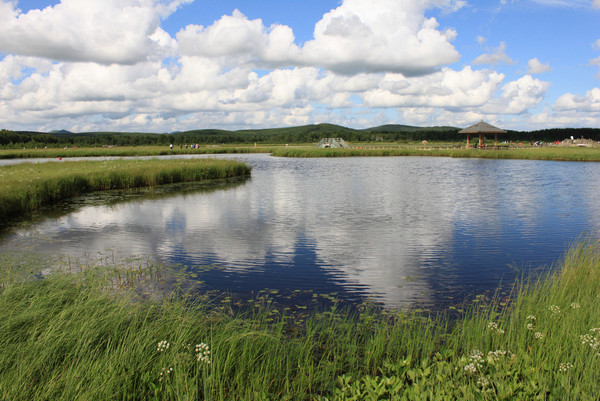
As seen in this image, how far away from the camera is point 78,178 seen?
24219mm

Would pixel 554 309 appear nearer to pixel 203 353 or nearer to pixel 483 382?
pixel 483 382

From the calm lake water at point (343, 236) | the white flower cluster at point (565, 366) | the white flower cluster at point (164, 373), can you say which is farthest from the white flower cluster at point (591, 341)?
the white flower cluster at point (164, 373)

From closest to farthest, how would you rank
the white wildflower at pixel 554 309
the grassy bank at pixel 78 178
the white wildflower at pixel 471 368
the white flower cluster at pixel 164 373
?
the white wildflower at pixel 471 368 < the white flower cluster at pixel 164 373 < the white wildflower at pixel 554 309 < the grassy bank at pixel 78 178

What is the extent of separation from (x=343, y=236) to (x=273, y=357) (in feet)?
27.3

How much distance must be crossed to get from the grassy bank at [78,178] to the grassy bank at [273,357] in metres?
14.6

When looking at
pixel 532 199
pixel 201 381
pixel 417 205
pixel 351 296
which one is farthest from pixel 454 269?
pixel 532 199

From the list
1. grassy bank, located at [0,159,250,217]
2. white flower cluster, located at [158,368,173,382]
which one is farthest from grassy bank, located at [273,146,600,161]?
white flower cluster, located at [158,368,173,382]

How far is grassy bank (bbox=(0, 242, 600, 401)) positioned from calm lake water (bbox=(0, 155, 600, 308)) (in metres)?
2.17

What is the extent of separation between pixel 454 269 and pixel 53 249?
11.0 meters

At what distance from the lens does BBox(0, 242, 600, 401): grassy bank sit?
402 centimetres

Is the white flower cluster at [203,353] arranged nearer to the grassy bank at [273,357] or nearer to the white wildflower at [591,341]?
the grassy bank at [273,357]

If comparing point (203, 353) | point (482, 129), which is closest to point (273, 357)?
point (203, 353)

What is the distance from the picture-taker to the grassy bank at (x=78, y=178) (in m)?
18.2

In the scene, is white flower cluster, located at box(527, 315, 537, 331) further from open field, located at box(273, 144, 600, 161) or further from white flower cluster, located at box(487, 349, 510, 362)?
open field, located at box(273, 144, 600, 161)
